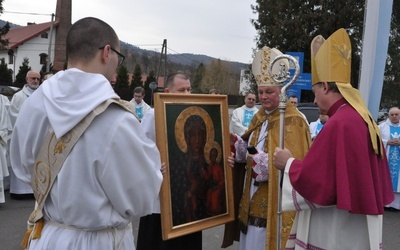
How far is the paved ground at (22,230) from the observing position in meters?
5.69

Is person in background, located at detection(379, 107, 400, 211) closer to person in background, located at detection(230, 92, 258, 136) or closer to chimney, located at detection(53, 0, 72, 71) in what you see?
person in background, located at detection(230, 92, 258, 136)

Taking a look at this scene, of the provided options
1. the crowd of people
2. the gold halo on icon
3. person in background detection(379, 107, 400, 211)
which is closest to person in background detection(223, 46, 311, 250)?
the crowd of people

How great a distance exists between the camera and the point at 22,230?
19.9 ft

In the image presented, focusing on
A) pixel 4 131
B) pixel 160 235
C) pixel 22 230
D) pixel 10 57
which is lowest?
pixel 22 230

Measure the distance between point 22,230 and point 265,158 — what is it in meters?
4.00

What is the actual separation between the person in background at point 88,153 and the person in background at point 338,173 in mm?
1064

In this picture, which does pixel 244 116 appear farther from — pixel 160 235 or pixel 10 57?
pixel 10 57

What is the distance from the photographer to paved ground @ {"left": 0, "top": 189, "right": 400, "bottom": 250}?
18.7 ft

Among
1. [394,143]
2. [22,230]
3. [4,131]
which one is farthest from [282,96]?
[394,143]

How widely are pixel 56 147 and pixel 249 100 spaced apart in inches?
364

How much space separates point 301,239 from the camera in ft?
9.70

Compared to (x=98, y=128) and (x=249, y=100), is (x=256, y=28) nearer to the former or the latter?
(x=249, y=100)

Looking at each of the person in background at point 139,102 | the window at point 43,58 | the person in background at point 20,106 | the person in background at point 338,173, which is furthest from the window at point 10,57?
the person in background at point 338,173

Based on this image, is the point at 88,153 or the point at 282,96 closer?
the point at 88,153
